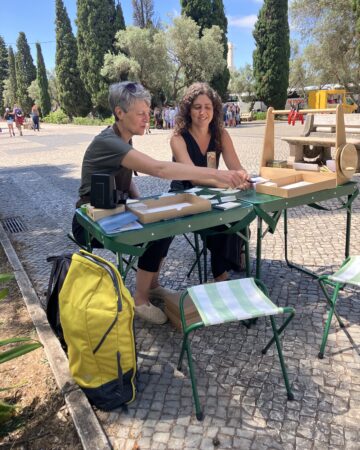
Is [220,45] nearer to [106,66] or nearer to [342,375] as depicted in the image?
[106,66]

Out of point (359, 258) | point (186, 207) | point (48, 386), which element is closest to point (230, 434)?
point (48, 386)

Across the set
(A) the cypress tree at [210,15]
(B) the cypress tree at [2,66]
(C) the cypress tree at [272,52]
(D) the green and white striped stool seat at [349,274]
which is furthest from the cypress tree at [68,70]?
(D) the green and white striped stool seat at [349,274]

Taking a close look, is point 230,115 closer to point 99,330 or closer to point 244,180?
point 244,180

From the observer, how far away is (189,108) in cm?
330

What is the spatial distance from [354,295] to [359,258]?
699 millimetres

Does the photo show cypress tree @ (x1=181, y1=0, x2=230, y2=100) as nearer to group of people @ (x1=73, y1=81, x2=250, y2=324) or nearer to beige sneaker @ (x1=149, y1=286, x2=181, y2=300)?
group of people @ (x1=73, y1=81, x2=250, y2=324)

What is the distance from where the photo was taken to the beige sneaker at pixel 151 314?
2.93 meters

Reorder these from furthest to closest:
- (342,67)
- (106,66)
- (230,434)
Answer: (106,66) → (342,67) → (230,434)

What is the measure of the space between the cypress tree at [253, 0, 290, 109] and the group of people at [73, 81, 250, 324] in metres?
27.7

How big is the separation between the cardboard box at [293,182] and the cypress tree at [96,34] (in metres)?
27.8

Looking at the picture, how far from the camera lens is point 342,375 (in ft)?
7.52

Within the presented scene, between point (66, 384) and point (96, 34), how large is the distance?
3056 centimetres

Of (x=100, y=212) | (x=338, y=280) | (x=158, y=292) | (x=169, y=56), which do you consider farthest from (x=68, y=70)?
(x=338, y=280)

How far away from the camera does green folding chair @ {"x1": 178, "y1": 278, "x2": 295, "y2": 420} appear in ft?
6.39
